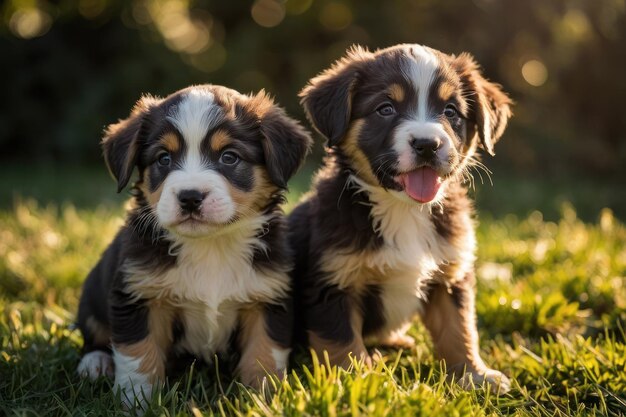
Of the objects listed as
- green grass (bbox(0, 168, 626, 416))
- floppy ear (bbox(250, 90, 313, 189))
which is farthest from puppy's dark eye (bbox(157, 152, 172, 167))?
green grass (bbox(0, 168, 626, 416))

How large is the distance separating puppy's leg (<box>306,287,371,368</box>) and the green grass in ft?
0.50

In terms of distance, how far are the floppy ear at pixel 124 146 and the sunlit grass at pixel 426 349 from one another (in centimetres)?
113

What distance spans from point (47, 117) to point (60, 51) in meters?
1.56

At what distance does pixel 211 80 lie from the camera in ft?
51.1

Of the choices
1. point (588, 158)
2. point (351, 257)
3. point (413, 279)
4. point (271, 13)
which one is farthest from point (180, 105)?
point (271, 13)

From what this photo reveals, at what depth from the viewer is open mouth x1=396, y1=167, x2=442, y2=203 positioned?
3.79 meters

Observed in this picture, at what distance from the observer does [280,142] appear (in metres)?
3.88

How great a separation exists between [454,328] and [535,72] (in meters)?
11.7

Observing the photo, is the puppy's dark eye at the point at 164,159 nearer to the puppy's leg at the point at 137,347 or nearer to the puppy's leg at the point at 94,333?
the puppy's leg at the point at 137,347

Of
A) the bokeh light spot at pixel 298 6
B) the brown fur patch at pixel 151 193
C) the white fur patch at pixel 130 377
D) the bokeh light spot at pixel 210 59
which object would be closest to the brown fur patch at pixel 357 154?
the brown fur patch at pixel 151 193

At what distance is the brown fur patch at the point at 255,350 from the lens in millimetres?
3707

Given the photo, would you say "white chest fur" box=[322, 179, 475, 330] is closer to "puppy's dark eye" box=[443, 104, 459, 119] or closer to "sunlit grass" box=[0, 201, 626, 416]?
"sunlit grass" box=[0, 201, 626, 416]

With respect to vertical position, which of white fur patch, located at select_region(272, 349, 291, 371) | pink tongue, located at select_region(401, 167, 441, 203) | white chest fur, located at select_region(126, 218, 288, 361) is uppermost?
pink tongue, located at select_region(401, 167, 441, 203)

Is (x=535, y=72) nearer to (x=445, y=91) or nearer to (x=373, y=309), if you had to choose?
(x=445, y=91)
